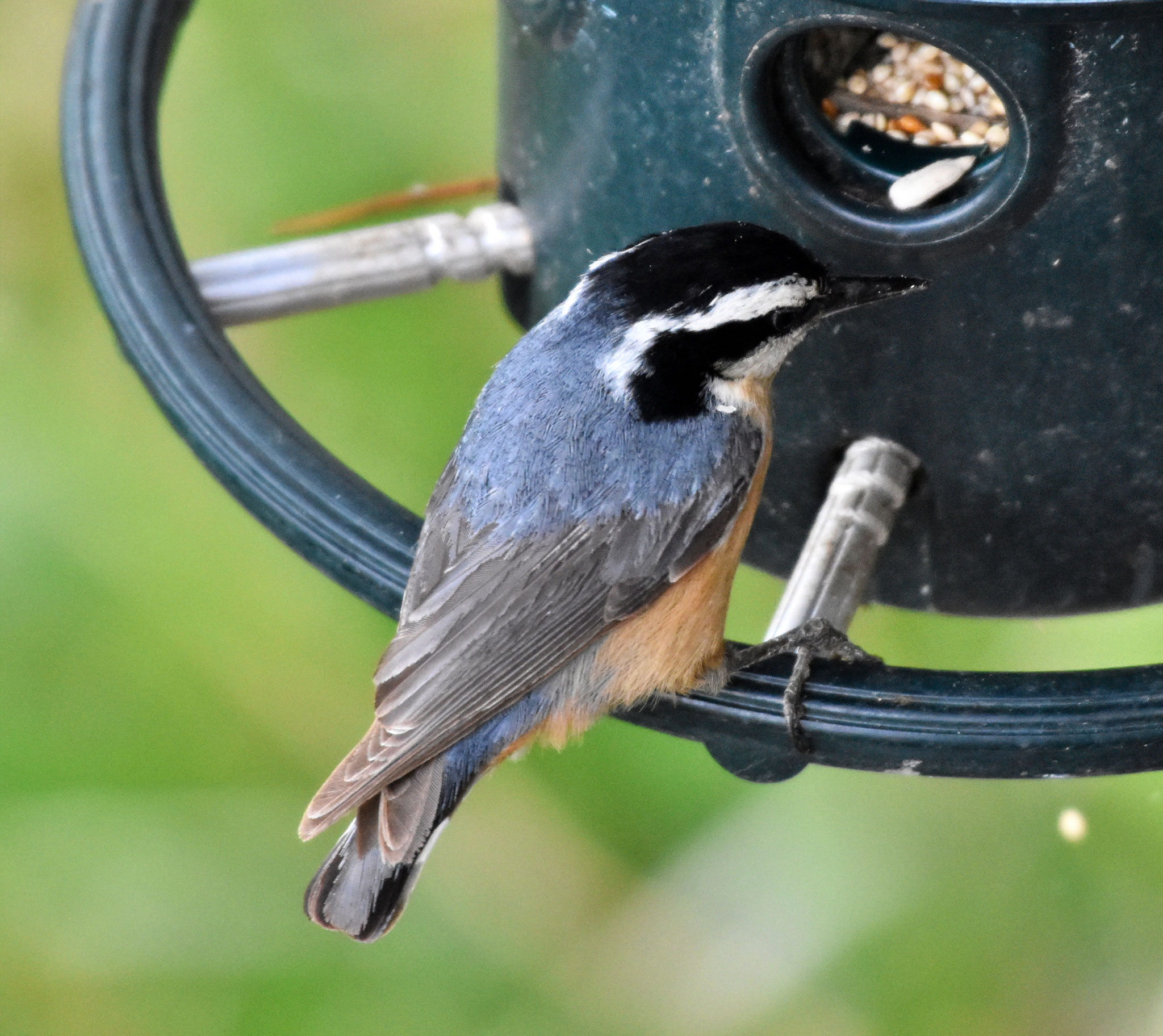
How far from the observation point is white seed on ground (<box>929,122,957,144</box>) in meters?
2.67

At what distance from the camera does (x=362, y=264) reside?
122 inches

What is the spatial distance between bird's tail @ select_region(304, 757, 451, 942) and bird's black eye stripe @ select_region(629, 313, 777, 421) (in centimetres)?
61

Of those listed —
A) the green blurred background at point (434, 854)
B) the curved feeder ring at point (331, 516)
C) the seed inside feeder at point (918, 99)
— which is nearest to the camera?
the curved feeder ring at point (331, 516)

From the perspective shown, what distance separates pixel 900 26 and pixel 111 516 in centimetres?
232

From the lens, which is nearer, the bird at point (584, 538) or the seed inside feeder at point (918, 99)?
the bird at point (584, 538)

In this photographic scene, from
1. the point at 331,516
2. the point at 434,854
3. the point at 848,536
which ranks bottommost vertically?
the point at 434,854

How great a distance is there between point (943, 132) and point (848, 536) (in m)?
0.62

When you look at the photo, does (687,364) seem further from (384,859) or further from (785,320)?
(384,859)

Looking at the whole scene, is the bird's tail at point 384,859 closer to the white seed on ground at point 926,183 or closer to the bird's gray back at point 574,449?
the bird's gray back at point 574,449

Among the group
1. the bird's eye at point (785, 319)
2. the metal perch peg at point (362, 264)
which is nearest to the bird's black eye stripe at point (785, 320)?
the bird's eye at point (785, 319)

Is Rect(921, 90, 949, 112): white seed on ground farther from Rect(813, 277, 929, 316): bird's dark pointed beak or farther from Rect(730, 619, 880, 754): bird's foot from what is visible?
Rect(730, 619, 880, 754): bird's foot

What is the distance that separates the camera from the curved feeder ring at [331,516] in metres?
2.15

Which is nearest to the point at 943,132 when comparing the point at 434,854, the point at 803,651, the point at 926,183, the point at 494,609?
the point at 926,183

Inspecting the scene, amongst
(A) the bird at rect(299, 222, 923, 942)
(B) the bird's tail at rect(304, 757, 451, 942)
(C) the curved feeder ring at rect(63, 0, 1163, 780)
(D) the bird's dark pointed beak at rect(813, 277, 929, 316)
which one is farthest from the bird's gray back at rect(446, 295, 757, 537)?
(B) the bird's tail at rect(304, 757, 451, 942)
